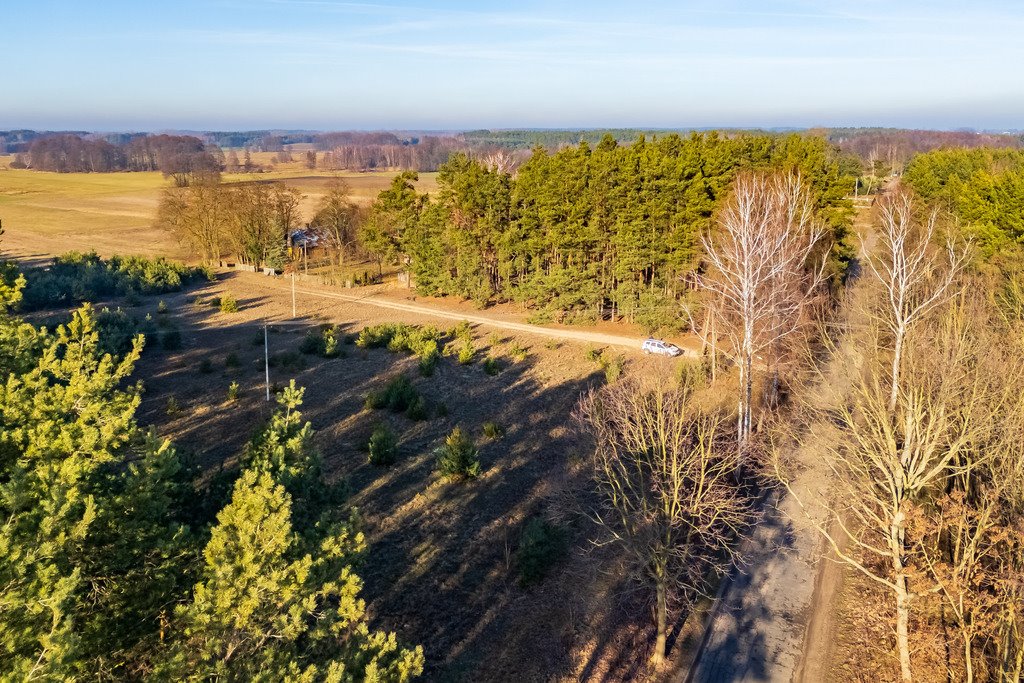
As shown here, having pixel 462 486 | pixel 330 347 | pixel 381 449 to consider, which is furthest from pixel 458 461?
pixel 330 347

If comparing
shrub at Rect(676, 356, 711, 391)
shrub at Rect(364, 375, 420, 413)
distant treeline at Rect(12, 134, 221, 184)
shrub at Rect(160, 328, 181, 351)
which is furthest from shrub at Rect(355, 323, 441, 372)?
distant treeline at Rect(12, 134, 221, 184)

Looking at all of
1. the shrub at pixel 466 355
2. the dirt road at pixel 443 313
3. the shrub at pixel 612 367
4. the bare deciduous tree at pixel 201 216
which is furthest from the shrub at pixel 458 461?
the bare deciduous tree at pixel 201 216

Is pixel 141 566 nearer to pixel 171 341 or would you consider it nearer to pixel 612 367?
pixel 612 367

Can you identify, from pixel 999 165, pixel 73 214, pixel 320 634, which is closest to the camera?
pixel 320 634

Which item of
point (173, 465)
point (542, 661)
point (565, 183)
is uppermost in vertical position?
point (565, 183)

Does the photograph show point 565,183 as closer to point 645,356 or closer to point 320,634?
point 645,356

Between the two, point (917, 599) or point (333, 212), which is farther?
point (333, 212)

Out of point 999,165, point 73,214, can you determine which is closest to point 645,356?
point 999,165
